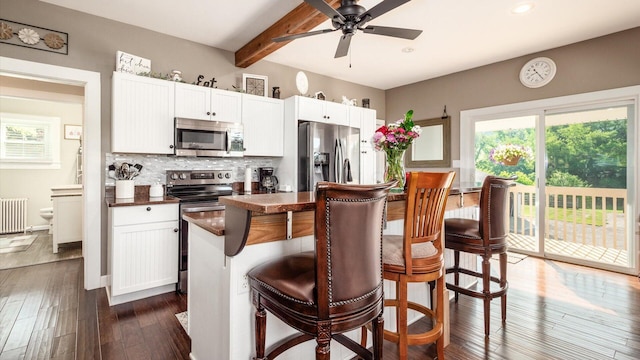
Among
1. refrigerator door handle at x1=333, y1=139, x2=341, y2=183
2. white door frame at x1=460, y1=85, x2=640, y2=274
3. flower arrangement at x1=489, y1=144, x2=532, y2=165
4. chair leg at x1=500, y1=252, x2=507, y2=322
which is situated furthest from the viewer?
flower arrangement at x1=489, y1=144, x2=532, y2=165

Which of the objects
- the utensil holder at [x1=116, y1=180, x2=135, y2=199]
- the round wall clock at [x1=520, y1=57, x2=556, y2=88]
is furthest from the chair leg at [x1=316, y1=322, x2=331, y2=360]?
the round wall clock at [x1=520, y1=57, x2=556, y2=88]

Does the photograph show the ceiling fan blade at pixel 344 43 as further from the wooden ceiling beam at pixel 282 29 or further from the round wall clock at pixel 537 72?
the round wall clock at pixel 537 72

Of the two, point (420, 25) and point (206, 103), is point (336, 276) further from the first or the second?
point (420, 25)

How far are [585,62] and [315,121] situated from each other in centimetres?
338

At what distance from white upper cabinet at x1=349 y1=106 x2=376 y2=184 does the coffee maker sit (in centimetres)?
136

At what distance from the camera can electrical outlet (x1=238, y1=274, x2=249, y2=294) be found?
1396mm

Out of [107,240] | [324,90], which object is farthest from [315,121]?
[107,240]

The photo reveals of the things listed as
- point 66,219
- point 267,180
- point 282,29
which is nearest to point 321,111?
point 267,180

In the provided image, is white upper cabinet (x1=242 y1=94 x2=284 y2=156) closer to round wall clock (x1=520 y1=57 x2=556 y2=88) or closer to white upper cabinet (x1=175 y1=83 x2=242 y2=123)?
white upper cabinet (x1=175 y1=83 x2=242 y2=123)

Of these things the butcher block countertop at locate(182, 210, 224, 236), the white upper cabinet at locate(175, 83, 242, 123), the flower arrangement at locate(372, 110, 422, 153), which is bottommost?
the butcher block countertop at locate(182, 210, 224, 236)

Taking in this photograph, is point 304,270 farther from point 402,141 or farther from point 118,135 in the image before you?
point 118,135

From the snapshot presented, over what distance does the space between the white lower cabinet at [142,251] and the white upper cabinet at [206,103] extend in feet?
3.57

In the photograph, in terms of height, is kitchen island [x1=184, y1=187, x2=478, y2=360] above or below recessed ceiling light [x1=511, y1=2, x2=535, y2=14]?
below

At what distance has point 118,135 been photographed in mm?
2855
